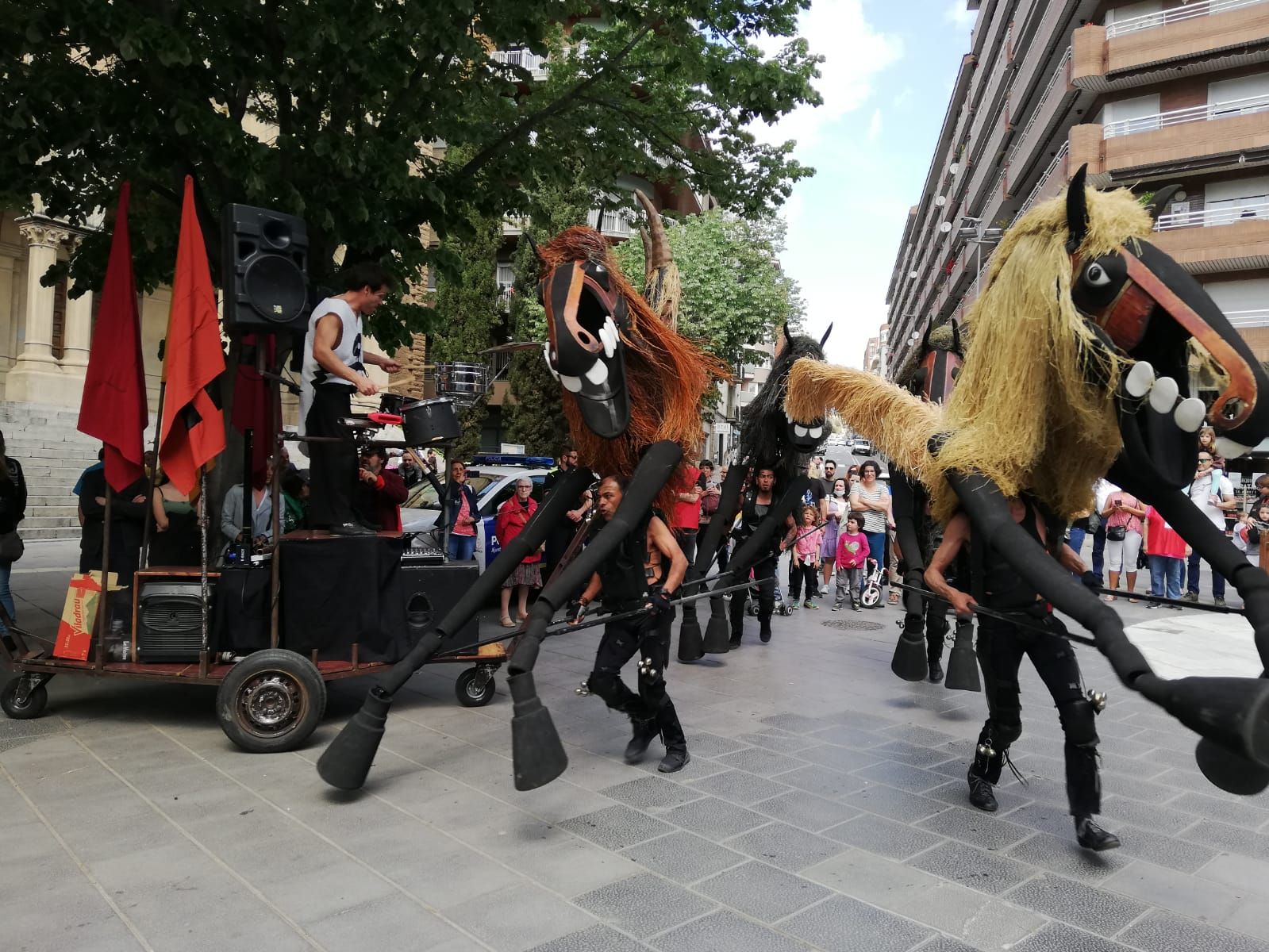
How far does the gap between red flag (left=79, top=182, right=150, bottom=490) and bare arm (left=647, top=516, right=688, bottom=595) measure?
120 inches

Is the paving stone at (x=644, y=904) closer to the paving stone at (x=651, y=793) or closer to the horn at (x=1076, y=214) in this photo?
the paving stone at (x=651, y=793)

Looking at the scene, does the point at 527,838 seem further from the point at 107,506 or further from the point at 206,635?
the point at 107,506

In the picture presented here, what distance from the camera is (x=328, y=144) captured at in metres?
6.90

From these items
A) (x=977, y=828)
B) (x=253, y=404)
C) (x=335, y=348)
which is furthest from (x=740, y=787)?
(x=253, y=404)

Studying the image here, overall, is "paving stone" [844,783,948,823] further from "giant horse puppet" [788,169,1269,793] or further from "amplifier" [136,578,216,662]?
"amplifier" [136,578,216,662]

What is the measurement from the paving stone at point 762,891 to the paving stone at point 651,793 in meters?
0.78

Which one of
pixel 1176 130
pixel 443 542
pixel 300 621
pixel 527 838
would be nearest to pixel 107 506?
pixel 300 621

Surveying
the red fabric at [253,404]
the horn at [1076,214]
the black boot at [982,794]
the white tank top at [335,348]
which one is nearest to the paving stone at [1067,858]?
the black boot at [982,794]

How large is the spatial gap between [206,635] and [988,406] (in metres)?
4.24

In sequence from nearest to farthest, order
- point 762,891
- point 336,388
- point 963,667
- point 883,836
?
point 762,891 → point 883,836 → point 336,388 → point 963,667

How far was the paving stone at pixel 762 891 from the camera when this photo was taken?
3219mm

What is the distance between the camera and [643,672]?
15.5ft

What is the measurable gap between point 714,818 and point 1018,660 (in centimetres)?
156

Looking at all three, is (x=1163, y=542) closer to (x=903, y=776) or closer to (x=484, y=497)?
(x=903, y=776)
